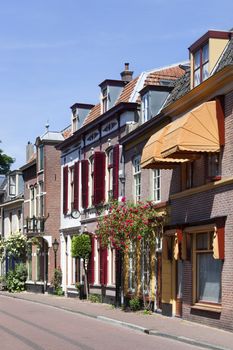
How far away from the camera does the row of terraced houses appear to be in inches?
774

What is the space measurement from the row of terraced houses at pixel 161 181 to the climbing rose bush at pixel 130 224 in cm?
46

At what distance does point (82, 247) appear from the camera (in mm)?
33375

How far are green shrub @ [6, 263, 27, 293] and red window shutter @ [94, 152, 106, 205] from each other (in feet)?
49.7

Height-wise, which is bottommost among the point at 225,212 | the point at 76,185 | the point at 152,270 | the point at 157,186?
the point at 152,270

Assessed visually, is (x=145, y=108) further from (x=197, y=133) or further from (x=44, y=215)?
(x=44, y=215)

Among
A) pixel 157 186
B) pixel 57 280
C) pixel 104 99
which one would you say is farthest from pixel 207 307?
pixel 57 280

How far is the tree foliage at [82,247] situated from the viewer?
109ft

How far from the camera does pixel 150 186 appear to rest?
26.1m

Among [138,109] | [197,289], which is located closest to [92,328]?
[197,289]

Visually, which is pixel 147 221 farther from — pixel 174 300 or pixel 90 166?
pixel 90 166

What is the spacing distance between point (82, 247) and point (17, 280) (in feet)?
45.6

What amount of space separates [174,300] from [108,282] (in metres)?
8.33

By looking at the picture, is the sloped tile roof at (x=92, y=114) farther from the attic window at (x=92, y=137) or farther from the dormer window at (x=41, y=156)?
the dormer window at (x=41, y=156)

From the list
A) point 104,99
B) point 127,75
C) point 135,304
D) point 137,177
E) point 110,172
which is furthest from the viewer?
point 127,75
